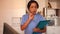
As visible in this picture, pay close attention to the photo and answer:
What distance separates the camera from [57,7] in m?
3.50

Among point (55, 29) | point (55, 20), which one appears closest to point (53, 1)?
point (55, 20)

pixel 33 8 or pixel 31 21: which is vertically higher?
pixel 33 8

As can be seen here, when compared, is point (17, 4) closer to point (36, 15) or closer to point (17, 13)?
point (17, 13)

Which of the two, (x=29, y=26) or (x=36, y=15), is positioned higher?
(x=36, y=15)

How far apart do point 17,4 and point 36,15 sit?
169 centimetres

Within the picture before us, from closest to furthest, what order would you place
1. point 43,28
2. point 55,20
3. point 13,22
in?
point 43,28, point 13,22, point 55,20

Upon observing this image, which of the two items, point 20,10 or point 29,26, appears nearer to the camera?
point 29,26

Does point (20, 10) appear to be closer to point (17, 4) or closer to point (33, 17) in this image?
point (17, 4)

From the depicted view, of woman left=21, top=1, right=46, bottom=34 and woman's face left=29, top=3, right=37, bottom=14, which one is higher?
woman's face left=29, top=3, right=37, bottom=14

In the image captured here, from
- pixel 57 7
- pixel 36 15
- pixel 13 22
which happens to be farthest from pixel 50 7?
pixel 36 15

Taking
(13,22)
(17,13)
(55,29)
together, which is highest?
(17,13)

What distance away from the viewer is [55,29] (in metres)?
3.24

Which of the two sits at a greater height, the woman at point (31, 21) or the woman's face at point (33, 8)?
the woman's face at point (33, 8)

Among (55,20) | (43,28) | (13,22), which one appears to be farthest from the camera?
(55,20)
